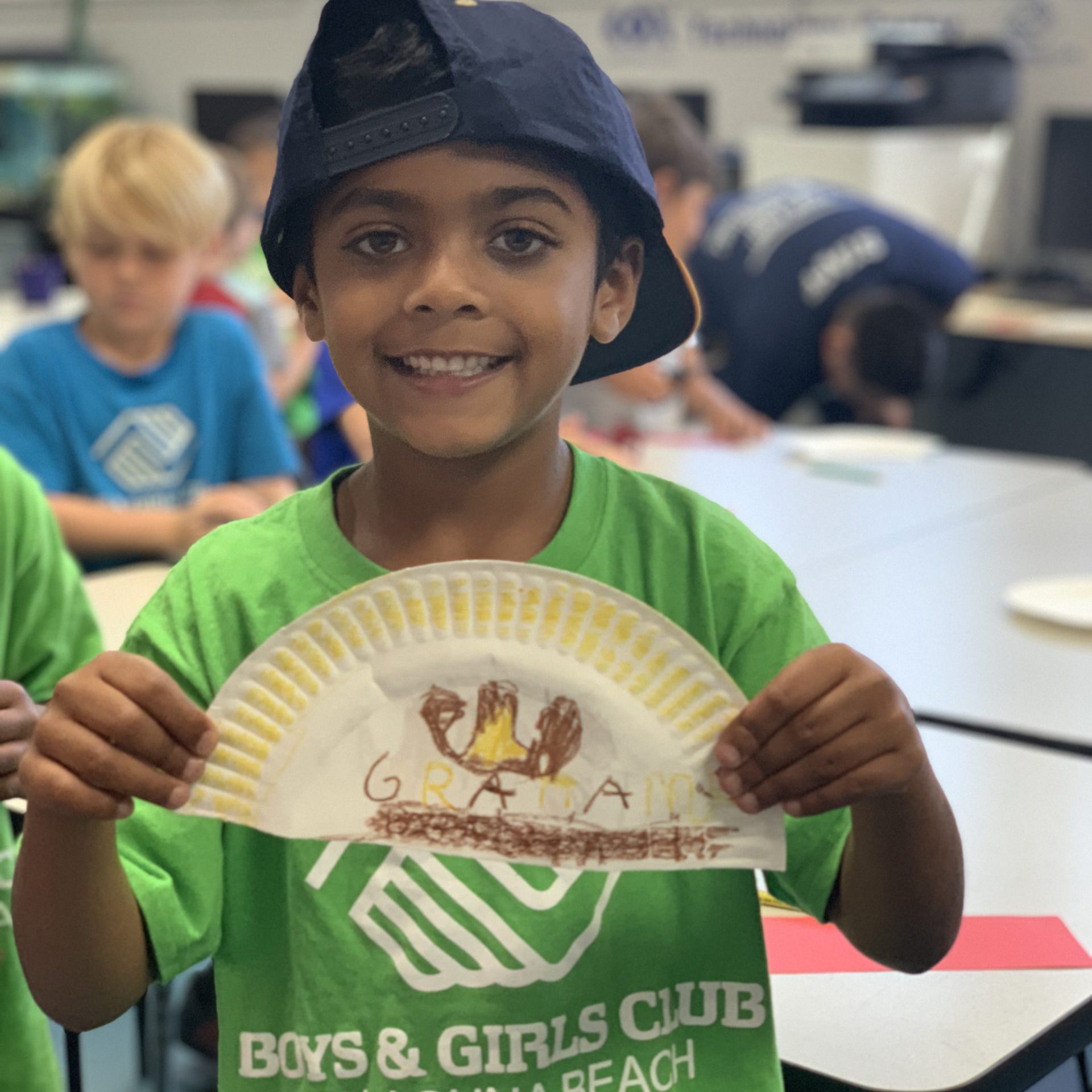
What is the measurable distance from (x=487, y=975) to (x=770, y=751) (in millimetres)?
219

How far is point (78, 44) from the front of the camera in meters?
7.66

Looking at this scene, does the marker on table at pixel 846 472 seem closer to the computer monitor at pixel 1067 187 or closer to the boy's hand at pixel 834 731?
the boy's hand at pixel 834 731

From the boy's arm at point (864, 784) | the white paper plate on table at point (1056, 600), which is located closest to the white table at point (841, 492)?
the white paper plate on table at point (1056, 600)

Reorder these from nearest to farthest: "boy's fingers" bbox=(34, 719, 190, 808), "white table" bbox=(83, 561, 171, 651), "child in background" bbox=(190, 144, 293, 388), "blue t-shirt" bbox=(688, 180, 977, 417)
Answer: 1. "boy's fingers" bbox=(34, 719, 190, 808)
2. "white table" bbox=(83, 561, 171, 651)
3. "child in background" bbox=(190, 144, 293, 388)
4. "blue t-shirt" bbox=(688, 180, 977, 417)

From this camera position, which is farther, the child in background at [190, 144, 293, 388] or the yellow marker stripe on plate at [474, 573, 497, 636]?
the child in background at [190, 144, 293, 388]

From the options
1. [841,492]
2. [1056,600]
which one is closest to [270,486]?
[841,492]

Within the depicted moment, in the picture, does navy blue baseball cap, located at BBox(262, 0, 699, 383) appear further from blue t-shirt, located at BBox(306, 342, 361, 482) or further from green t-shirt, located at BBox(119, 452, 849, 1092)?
blue t-shirt, located at BBox(306, 342, 361, 482)

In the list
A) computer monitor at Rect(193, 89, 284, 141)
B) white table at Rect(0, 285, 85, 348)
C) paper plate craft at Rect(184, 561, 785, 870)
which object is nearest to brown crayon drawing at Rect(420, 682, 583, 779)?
paper plate craft at Rect(184, 561, 785, 870)

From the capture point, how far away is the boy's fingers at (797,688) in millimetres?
806

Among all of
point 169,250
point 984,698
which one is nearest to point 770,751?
point 984,698

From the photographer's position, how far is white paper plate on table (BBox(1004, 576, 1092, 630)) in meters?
2.05

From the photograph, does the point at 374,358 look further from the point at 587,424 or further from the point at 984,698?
the point at 587,424

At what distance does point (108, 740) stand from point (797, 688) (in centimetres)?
35

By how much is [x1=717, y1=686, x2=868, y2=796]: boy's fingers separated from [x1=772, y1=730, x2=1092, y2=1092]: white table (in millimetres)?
319
